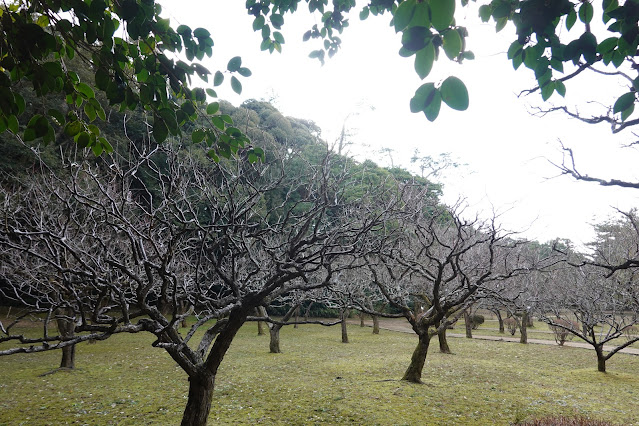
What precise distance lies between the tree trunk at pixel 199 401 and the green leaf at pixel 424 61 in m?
4.65

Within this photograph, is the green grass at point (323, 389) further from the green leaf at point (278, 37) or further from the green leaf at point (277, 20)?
the green leaf at point (277, 20)

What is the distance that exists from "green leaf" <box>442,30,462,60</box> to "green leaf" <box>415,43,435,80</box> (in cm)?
4

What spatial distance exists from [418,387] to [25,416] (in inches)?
292

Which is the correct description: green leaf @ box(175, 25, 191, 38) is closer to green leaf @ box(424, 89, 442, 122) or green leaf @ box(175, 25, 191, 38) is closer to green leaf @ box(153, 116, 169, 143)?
green leaf @ box(153, 116, 169, 143)

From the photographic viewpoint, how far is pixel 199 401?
185 inches

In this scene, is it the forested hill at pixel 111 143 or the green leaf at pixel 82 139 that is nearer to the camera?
the green leaf at pixel 82 139

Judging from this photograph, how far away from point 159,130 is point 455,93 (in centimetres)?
130

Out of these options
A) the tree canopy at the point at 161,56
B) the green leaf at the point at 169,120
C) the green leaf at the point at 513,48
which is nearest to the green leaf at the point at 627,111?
the tree canopy at the point at 161,56

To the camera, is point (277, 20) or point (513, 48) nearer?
point (513, 48)

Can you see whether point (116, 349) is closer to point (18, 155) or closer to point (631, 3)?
point (18, 155)

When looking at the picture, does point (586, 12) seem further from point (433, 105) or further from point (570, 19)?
point (433, 105)

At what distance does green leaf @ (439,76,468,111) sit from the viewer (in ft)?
3.32

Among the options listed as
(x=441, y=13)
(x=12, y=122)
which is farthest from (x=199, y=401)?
(x=441, y=13)

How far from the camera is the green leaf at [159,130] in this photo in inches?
67.4
